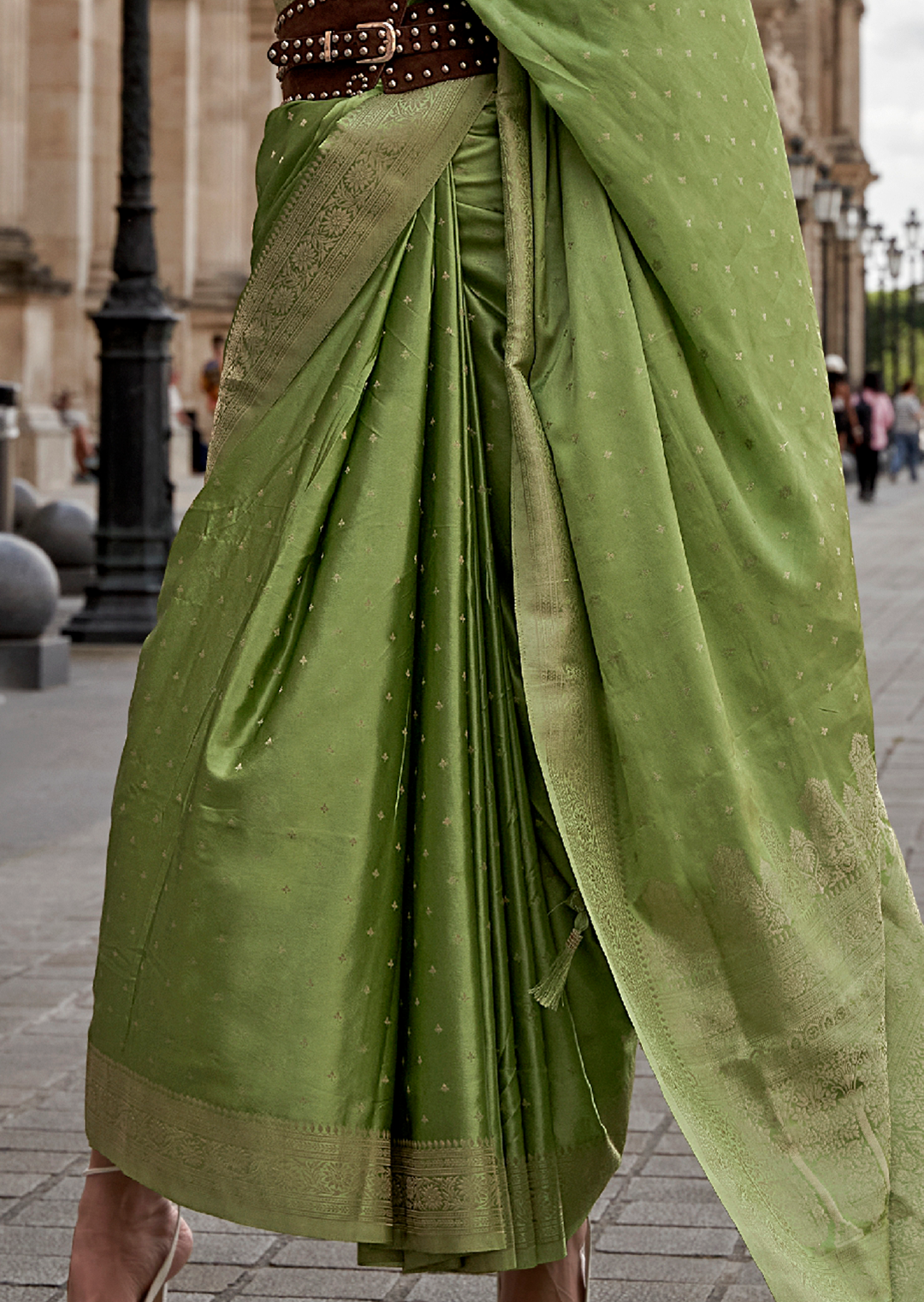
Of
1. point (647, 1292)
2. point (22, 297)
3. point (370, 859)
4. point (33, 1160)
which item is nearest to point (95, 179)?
point (22, 297)

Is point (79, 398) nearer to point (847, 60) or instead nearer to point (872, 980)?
point (872, 980)

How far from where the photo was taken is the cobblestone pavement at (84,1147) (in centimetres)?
298

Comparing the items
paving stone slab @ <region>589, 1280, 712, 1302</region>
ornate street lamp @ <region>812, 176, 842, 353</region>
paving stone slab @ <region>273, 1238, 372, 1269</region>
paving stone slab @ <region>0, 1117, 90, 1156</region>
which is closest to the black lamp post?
paving stone slab @ <region>0, 1117, 90, 1156</region>

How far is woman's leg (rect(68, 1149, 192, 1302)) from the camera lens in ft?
7.45

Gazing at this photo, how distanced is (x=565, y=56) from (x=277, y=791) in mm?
766

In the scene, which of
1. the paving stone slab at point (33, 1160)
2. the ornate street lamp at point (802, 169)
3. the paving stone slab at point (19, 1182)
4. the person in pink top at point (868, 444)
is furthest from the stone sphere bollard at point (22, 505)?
the person in pink top at point (868, 444)

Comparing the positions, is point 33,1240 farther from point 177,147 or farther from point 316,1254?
point 177,147

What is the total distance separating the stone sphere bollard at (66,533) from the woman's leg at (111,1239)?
36.2ft

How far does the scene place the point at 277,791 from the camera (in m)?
2.08

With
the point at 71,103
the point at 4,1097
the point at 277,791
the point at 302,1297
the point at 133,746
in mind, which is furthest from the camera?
the point at 71,103

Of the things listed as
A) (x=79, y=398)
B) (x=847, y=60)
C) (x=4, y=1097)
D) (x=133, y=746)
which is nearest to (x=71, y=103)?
(x=79, y=398)

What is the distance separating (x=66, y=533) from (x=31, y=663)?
374 centimetres

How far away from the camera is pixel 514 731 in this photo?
84.9 inches

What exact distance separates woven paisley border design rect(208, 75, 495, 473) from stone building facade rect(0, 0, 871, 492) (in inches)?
725
